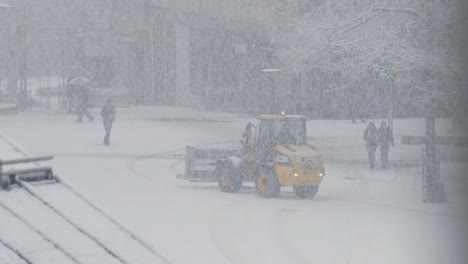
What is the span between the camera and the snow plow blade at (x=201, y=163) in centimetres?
→ 1262

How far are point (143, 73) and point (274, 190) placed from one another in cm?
1844

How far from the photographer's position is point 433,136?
460 inches

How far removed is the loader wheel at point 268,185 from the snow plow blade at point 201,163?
1.00 meters

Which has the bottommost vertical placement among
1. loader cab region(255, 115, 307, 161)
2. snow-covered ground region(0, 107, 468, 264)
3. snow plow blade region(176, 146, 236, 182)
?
snow-covered ground region(0, 107, 468, 264)

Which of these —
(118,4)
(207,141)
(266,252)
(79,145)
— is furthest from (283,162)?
(118,4)

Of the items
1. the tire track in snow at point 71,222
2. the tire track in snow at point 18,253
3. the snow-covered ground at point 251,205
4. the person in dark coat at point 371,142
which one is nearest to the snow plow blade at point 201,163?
the snow-covered ground at point 251,205

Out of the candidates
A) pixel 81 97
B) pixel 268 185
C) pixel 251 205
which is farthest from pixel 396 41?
pixel 81 97

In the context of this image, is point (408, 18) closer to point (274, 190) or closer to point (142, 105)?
point (274, 190)

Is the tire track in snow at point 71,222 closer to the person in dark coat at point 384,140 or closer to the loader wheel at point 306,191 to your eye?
the loader wheel at point 306,191

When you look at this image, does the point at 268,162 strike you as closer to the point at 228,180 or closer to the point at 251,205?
the point at 228,180

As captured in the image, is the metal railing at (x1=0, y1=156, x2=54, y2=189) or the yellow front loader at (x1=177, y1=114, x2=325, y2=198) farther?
the yellow front loader at (x1=177, y1=114, x2=325, y2=198)

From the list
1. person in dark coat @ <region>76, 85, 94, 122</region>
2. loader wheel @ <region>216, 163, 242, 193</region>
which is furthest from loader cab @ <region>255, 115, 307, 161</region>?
person in dark coat @ <region>76, 85, 94, 122</region>

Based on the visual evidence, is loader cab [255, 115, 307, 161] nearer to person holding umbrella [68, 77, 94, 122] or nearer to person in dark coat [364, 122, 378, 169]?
person in dark coat [364, 122, 378, 169]

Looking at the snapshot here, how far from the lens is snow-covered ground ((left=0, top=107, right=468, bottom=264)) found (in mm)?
7395
